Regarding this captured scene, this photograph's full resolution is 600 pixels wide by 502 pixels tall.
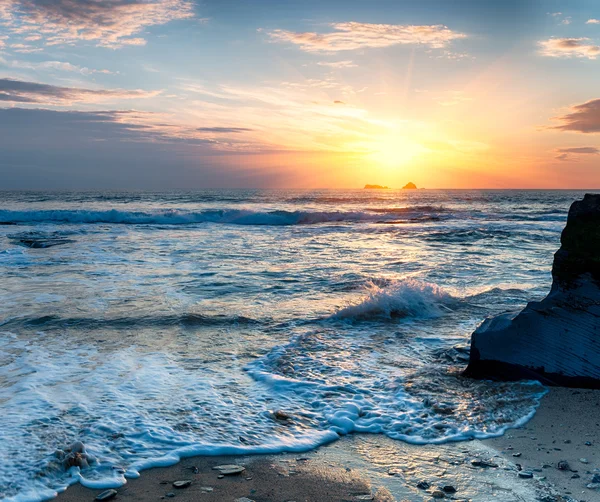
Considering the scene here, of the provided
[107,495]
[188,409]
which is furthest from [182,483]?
[188,409]

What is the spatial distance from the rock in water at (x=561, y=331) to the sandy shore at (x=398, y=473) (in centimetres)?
88

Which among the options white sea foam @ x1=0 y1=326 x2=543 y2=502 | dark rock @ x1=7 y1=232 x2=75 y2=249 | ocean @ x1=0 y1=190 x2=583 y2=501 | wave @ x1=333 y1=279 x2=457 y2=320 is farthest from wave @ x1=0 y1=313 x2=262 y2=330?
dark rock @ x1=7 y1=232 x2=75 y2=249

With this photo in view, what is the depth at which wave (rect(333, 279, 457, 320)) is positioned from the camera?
7383 mm

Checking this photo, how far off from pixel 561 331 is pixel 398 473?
8.24ft

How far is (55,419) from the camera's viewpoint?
153 inches

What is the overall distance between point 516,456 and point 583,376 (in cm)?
161

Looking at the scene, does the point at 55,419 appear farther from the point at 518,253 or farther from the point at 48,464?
the point at 518,253

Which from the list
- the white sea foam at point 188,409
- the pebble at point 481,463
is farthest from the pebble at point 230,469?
the pebble at point 481,463

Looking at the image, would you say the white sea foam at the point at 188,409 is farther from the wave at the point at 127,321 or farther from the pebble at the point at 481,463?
the wave at the point at 127,321

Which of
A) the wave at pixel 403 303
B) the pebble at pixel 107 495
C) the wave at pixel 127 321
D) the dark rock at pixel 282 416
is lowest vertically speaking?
the pebble at pixel 107 495

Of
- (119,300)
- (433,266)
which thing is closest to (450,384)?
(119,300)

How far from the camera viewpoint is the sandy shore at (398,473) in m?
2.93

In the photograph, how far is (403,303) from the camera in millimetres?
7734

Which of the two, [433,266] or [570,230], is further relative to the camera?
[433,266]
